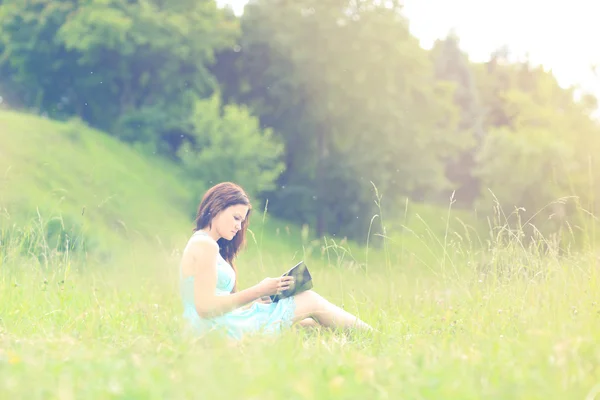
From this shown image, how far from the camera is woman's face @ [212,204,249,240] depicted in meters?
4.64

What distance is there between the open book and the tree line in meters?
17.3

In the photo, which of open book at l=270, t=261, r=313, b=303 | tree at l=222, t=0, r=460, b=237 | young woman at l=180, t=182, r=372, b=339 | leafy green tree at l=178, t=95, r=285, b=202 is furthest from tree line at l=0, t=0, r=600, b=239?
open book at l=270, t=261, r=313, b=303

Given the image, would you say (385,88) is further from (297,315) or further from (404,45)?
(297,315)

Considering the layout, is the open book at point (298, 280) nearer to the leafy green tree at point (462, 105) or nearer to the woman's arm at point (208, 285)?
the woman's arm at point (208, 285)

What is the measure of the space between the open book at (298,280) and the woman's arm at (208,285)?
0.55 ft

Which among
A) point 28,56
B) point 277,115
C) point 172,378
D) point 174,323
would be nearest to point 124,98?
point 28,56

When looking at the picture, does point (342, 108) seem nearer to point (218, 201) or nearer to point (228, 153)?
point (228, 153)

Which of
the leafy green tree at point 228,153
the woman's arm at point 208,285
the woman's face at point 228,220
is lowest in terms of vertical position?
the leafy green tree at point 228,153

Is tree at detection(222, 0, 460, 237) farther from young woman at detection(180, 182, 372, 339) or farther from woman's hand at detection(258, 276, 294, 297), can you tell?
woman's hand at detection(258, 276, 294, 297)

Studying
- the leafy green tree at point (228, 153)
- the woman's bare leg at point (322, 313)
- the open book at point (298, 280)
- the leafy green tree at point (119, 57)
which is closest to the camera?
the open book at point (298, 280)

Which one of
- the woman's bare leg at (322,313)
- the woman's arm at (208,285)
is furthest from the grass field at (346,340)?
the woman's arm at (208,285)

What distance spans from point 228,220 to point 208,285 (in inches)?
17.3

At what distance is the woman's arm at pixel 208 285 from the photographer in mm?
4406

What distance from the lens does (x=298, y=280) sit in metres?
4.64
